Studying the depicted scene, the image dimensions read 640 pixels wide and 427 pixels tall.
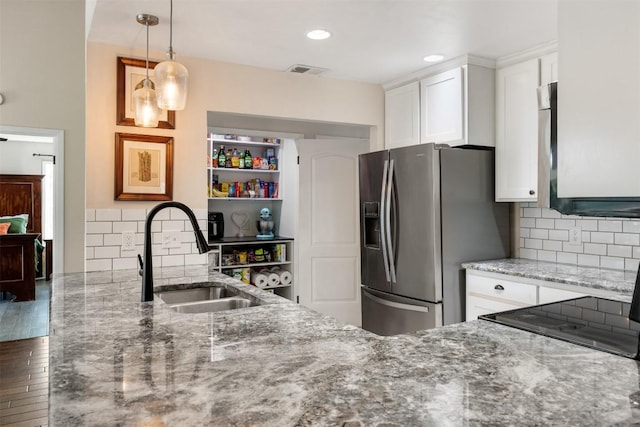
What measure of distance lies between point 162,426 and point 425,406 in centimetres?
43

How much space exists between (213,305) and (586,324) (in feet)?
4.55

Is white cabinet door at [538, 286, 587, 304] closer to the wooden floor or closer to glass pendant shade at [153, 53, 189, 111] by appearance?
glass pendant shade at [153, 53, 189, 111]

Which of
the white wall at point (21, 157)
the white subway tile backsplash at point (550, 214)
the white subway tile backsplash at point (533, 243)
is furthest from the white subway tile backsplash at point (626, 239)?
the white wall at point (21, 157)

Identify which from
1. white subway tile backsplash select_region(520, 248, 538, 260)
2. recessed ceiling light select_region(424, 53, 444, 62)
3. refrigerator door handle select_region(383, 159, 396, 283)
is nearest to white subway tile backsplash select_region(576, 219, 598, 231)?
white subway tile backsplash select_region(520, 248, 538, 260)

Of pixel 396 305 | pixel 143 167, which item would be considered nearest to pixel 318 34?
pixel 143 167

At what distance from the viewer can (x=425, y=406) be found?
31.0 inches

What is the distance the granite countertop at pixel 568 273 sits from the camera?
7.52 feet

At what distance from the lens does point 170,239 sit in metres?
3.02

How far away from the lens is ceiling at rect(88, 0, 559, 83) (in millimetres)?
2273

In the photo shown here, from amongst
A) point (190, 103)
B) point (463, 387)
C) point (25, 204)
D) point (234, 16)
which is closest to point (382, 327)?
point (190, 103)

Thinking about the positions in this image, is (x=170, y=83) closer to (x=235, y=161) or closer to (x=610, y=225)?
(x=610, y=225)

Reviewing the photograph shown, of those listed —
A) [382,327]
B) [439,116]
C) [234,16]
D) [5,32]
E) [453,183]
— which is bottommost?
[382,327]

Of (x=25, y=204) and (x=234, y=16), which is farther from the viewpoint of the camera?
(x=25, y=204)

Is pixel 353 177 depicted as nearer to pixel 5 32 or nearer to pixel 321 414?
pixel 5 32
